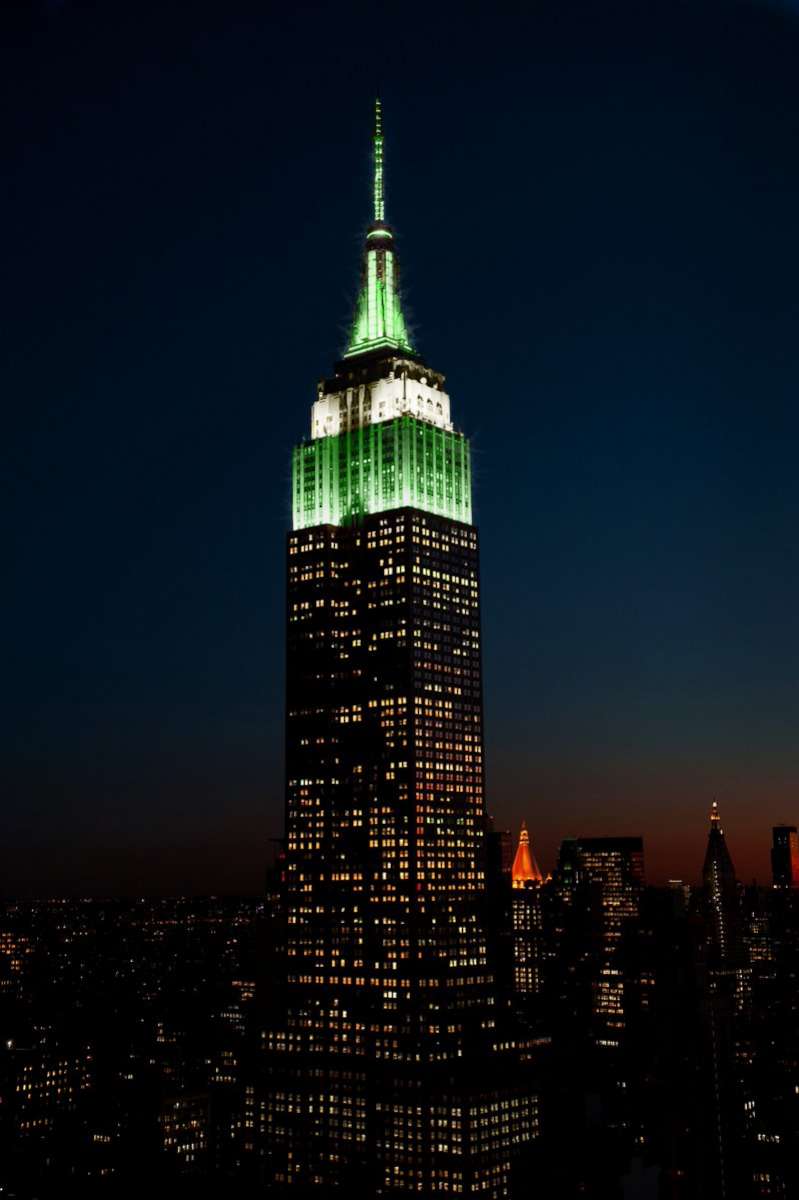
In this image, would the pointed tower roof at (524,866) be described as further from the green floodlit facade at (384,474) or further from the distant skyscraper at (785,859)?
the green floodlit facade at (384,474)

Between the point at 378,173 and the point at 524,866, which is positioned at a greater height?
the point at 378,173

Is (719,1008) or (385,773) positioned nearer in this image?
(385,773)

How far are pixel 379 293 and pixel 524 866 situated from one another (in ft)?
238

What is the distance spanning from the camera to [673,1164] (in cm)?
5375

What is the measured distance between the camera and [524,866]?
134 m

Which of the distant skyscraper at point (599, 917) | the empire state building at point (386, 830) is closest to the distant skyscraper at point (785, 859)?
the distant skyscraper at point (599, 917)

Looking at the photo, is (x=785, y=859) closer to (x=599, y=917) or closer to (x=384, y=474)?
(x=599, y=917)

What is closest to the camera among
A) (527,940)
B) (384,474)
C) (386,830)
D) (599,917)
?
(386,830)

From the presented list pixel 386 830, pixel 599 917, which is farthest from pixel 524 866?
pixel 386 830

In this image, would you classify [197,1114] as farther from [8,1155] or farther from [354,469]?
[354,469]

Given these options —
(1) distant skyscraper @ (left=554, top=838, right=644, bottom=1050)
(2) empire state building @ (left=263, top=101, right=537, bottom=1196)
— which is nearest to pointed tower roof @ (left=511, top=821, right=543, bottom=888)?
(1) distant skyscraper @ (left=554, top=838, right=644, bottom=1050)

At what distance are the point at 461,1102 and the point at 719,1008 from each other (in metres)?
28.5

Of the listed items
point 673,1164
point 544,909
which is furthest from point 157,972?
point 673,1164

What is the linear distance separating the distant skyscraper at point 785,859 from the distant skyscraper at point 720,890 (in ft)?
52.6
